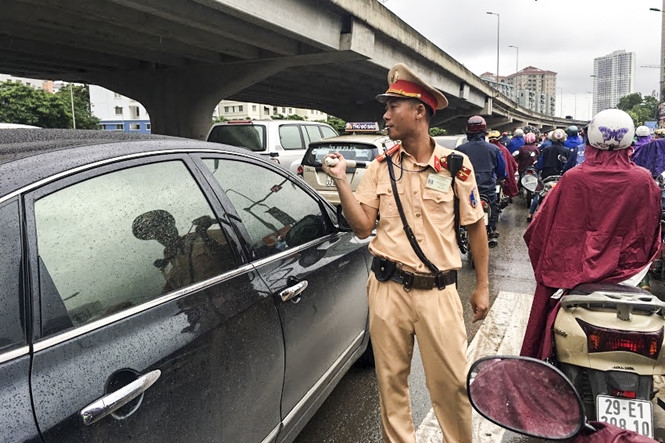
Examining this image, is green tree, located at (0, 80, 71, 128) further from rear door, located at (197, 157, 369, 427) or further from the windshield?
rear door, located at (197, 157, 369, 427)

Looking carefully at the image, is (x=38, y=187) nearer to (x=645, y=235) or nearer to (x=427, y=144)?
(x=427, y=144)

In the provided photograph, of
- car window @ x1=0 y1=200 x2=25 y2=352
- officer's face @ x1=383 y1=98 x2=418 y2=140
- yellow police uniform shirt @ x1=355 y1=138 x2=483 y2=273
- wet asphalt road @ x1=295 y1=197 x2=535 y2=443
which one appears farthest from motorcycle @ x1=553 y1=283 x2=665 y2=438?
car window @ x1=0 y1=200 x2=25 y2=352

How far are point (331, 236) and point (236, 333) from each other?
1.22m

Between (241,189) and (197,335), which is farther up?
(241,189)

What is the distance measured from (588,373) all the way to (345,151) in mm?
7114

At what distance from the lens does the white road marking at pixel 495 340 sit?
9.32 ft

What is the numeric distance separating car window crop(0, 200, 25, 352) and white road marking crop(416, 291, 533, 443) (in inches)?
84.2

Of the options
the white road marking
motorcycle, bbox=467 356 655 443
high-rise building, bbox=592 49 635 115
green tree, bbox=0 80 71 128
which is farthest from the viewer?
high-rise building, bbox=592 49 635 115

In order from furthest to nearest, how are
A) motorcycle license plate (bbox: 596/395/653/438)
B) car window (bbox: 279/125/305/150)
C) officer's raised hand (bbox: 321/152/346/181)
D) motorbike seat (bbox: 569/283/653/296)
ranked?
car window (bbox: 279/125/305/150)
motorbike seat (bbox: 569/283/653/296)
officer's raised hand (bbox: 321/152/346/181)
motorcycle license plate (bbox: 596/395/653/438)

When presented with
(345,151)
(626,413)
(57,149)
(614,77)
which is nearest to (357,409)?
(626,413)

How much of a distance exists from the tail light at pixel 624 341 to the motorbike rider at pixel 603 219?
1.16ft

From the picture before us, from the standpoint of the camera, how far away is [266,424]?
6.74ft

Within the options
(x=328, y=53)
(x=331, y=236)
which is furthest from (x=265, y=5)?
(x=331, y=236)

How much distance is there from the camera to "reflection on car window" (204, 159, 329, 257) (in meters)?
2.30
